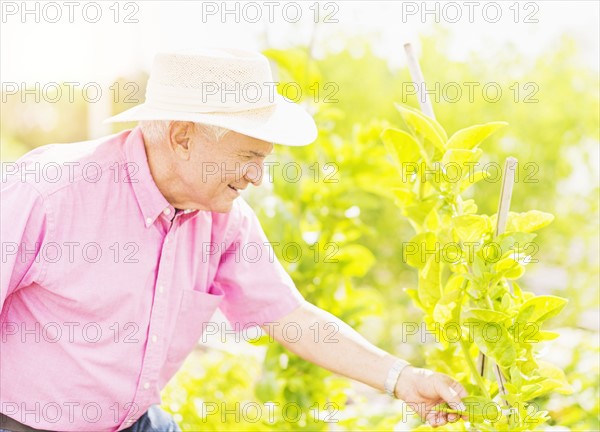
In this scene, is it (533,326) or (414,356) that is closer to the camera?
(533,326)

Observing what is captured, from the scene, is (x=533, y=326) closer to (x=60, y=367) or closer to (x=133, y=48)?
(x=60, y=367)

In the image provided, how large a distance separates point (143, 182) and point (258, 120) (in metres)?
0.25

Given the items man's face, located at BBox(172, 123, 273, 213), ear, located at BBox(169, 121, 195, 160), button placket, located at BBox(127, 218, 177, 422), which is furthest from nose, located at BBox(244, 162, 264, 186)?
button placket, located at BBox(127, 218, 177, 422)

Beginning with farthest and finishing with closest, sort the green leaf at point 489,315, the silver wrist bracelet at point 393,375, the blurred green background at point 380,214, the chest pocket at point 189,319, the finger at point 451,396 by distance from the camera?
the blurred green background at point 380,214 → the chest pocket at point 189,319 → the silver wrist bracelet at point 393,375 → the finger at point 451,396 → the green leaf at point 489,315

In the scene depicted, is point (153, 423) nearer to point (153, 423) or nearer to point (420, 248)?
point (153, 423)

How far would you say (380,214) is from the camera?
3.13 meters

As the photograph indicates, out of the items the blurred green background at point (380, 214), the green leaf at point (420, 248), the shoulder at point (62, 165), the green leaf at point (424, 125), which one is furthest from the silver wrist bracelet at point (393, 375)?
the shoulder at point (62, 165)

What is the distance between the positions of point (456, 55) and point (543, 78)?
321 millimetres

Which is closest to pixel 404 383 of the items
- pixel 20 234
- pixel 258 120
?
pixel 258 120

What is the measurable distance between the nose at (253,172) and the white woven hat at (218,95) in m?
0.07

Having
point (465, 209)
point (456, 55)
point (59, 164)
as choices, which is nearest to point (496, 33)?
point (456, 55)

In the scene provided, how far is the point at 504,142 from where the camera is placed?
9.24 ft

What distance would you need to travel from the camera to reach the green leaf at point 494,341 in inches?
48.4

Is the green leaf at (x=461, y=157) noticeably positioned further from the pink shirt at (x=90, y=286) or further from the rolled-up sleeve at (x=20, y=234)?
the rolled-up sleeve at (x=20, y=234)
